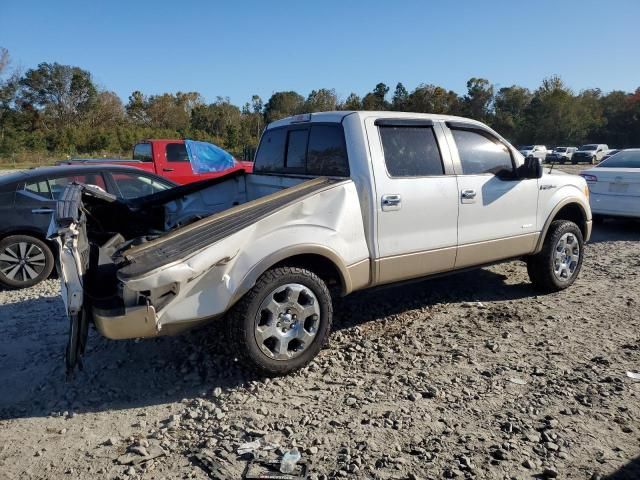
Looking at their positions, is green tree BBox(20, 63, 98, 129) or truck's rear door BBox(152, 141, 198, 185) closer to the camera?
truck's rear door BBox(152, 141, 198, 185)

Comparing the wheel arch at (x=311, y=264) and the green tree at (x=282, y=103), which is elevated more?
the green tree at (x=282, y=103)

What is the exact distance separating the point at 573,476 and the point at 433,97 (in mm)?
63194

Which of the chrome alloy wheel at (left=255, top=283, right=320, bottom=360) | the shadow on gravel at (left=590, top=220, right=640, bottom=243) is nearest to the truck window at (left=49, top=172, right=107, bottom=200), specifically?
the chrome alloy wheel at (left=255, top=283, right=320, bottom=360)

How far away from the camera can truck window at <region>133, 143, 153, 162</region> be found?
1082 centimetres

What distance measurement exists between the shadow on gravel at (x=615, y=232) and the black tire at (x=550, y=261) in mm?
3533

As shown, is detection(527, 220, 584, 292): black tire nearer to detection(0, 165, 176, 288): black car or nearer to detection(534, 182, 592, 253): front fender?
detection(534, 182, 592, 253): front fender

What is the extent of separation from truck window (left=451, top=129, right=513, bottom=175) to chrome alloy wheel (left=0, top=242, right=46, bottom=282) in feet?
16.6

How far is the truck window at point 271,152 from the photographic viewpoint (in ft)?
16.0

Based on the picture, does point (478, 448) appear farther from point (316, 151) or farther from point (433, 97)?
point (433, 97)

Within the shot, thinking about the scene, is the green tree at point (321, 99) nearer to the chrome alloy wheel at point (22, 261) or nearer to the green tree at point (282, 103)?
the green tree at point (282, 103)

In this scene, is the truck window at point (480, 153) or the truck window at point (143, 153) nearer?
the truck window at point (480, 153)

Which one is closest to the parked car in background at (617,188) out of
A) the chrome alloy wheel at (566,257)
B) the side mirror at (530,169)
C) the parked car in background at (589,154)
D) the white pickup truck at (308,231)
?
the white pickup truck at (308,231)

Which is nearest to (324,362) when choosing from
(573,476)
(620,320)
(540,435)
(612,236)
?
(540,435)

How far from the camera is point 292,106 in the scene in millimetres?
65188
